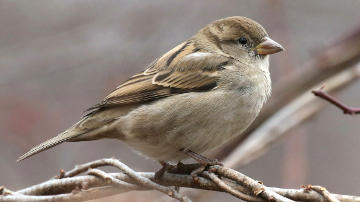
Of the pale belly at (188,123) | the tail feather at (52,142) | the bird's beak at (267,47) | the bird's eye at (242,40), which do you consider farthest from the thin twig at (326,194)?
the bird's eye at (242,40)

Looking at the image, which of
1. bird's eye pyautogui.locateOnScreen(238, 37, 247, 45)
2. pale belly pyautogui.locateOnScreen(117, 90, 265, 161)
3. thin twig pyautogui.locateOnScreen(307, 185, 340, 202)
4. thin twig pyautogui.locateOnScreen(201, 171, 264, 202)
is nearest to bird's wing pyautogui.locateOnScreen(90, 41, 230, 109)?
pale belly pyautogui.locateOnScreen(117, 90, 265, 161)

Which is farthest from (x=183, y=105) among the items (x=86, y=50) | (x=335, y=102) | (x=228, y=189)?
(x=86, y=50)

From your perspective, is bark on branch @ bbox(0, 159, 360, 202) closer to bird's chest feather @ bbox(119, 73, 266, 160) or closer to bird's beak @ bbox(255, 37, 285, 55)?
bird's chest feather @ bbox(119, 73, 266, 160)

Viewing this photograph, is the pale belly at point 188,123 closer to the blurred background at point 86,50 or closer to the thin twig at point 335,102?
the thin twig at point 335,102

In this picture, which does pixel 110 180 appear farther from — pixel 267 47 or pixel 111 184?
pixel 267 47

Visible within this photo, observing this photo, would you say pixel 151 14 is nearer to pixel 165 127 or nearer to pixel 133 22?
pixel 133 22
